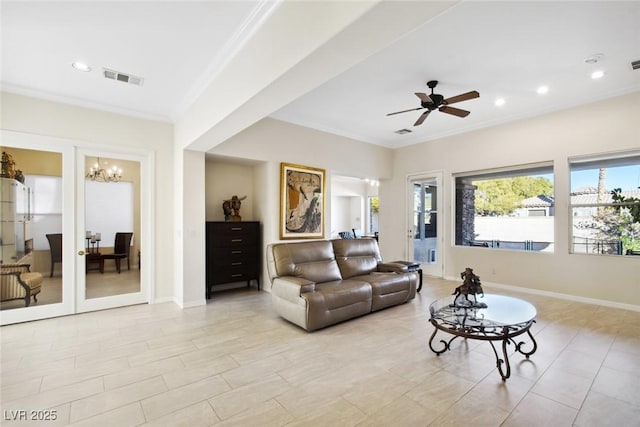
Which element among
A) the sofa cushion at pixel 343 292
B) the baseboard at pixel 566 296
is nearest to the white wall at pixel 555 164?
the baseboard at pixel 566 296

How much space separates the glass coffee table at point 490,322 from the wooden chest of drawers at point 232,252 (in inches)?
128

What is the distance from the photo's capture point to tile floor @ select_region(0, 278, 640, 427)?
1959mm

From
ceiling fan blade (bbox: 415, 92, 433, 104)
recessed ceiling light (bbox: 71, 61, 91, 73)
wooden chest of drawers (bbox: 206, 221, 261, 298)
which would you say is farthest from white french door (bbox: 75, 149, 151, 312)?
ceiling fan blade (bbox: 415, 92, 433, 104)

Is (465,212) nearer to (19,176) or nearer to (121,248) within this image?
(121,248)

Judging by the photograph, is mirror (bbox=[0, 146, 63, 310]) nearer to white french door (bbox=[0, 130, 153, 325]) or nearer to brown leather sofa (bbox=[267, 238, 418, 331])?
white french door (bbox=[0, 130, 153, 325])

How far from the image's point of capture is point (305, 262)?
4.04 meters

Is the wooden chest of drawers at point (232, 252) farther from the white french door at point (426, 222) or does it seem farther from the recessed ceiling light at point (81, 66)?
the white french door at point (426, 222)

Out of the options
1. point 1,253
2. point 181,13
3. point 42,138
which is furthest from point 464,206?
point 1,253

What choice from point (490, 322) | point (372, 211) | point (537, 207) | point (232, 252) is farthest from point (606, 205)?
point (372, 211)

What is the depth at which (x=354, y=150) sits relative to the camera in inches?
250

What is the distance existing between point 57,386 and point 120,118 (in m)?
3.49

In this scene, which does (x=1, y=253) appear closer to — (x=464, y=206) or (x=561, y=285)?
(x=464, y=206)

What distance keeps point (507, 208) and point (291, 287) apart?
177 inches

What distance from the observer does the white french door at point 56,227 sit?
3691mm
